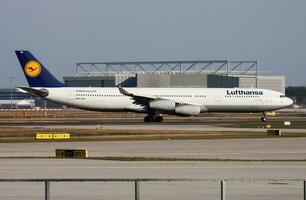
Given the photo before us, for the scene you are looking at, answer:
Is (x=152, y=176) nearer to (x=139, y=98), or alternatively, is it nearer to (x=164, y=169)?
(x=164, y=169)

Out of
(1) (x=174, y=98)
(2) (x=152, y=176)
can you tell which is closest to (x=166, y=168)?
(2) (x=152, y=176)

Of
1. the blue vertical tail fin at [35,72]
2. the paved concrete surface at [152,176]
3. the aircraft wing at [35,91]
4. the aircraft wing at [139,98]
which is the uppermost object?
the blue vertical tail fin at [35,72]

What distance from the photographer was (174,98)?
305ft

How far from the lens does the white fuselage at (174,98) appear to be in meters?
91.6

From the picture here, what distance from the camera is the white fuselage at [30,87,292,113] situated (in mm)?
91562

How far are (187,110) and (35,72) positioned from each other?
60.2ft

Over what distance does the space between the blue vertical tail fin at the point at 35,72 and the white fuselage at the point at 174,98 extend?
121 cm

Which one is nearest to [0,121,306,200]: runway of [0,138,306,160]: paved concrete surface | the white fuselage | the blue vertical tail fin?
[0,138,306,160]: paved concrete surface

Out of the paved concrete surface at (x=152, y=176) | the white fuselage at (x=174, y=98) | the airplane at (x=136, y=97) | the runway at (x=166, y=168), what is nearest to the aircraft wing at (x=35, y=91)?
the airplane at (x=136, y=97)

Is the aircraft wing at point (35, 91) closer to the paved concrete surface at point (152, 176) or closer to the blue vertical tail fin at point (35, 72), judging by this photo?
the blue vertical tail fin at point (35, 72)

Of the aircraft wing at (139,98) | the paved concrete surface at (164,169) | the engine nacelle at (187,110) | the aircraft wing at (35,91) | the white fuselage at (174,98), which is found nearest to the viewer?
the paved concrete surface at (164,169)

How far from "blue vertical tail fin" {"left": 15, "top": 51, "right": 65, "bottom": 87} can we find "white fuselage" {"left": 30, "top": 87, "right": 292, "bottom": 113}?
3.96 ft

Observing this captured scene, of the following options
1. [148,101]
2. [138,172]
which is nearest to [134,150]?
[138,172]

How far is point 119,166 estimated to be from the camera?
34.0 metres
